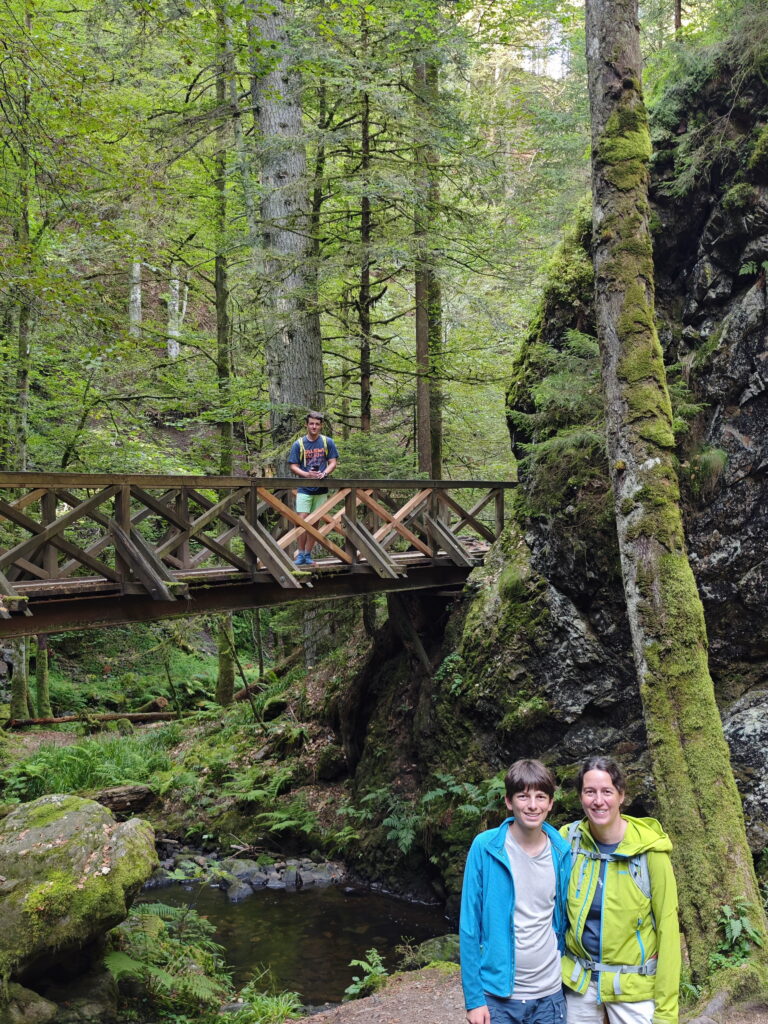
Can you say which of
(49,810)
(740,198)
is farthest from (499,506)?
(49,810)

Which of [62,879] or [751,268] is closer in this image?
[62,879]

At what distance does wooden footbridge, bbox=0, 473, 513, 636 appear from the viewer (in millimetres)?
6777

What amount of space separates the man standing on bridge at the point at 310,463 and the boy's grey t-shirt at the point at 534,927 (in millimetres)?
6741

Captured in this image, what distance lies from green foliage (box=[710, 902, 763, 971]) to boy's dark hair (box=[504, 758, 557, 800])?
3.38 meters

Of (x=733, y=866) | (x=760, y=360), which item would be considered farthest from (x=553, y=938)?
(x=760, y=360)

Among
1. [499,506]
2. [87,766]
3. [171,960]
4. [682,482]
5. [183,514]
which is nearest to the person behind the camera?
[171,960]

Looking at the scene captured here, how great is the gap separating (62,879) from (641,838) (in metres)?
5.52

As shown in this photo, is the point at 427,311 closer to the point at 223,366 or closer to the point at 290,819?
the point at 223,366

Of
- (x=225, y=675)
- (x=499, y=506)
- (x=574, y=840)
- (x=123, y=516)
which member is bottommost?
(x=225, y=675)

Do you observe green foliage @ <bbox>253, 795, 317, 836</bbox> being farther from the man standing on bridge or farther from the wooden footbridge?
the man standing on bridge

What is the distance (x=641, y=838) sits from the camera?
3049 millimetres

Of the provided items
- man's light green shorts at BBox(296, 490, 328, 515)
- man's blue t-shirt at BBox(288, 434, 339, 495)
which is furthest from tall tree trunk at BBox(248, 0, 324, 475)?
man's light green shorts at BBox(296, 490, 328, 515)

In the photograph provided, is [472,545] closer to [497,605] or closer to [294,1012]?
[497,605]

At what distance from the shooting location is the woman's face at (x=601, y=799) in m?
3.02
